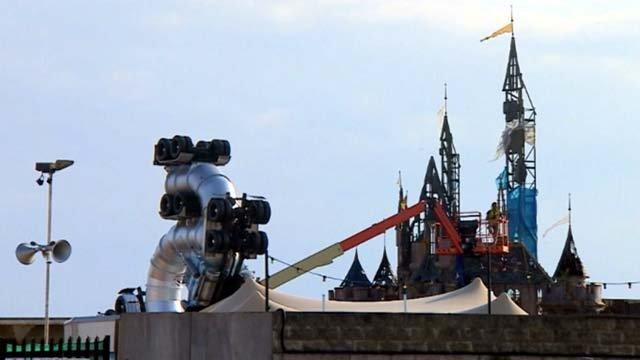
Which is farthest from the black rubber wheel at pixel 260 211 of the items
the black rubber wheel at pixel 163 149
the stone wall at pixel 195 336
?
the stone wall at pixel 195 336

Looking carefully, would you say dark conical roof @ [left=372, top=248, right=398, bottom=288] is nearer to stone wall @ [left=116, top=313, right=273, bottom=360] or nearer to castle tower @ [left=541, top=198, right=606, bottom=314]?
castle tower @ [left=541, top=198, right=606, bottom=314]

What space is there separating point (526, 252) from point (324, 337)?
8117 centimetres

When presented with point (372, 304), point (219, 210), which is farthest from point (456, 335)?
point (219, 210)

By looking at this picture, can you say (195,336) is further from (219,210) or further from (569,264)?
(569,264)

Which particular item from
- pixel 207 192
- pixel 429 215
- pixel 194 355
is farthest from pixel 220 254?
pixel 429 215

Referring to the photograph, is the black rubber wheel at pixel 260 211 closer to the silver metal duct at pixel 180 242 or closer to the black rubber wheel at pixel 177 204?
the silver metal duct at pixel 180 242

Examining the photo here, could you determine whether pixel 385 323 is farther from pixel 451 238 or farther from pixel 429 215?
pixel 429 215

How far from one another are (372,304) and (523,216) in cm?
6930

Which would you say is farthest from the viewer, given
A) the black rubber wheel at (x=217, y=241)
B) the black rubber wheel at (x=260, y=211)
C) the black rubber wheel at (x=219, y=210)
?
the black rubber wheel at (x=260, y=211)

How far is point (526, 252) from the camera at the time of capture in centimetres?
10581

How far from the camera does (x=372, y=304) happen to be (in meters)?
50.0

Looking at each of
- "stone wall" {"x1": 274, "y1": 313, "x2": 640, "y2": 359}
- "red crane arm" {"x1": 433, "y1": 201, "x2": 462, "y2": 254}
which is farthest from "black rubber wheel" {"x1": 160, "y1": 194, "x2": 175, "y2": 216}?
"red crane arm" {"x1": 433, "y1": 201, "x2": 462, "y2": 254}

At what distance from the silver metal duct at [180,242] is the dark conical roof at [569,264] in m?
43.5

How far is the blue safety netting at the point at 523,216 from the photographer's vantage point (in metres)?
115
